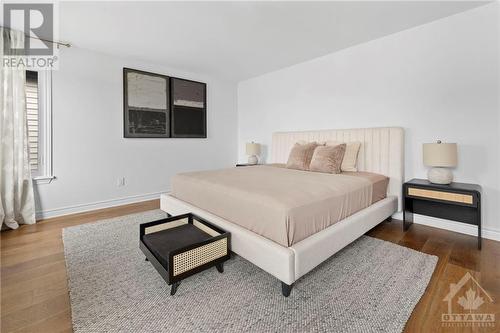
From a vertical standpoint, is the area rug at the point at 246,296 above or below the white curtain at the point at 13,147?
below

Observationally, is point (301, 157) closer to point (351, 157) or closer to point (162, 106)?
point (351, 157)

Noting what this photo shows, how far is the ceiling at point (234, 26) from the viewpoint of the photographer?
2.42 meters

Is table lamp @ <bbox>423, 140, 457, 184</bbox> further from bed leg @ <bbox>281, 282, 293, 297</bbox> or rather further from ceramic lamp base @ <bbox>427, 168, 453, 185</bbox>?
bed leg @ <bbox>281, 282, 293, 297</bbox>

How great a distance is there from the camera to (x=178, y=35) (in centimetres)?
304

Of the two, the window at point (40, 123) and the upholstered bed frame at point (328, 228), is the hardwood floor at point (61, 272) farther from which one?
the window at point (40, 123)

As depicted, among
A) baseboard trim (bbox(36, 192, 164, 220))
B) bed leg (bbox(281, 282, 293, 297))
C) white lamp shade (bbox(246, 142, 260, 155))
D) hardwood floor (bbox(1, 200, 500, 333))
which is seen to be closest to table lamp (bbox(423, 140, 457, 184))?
hardwood floor (bbox(1, 200, 500, 333))

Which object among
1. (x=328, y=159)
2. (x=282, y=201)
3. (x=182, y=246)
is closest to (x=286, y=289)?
(x=282, y=201)

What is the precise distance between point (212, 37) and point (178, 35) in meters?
0.44

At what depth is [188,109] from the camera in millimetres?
4598

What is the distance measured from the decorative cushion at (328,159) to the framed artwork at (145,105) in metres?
2.79

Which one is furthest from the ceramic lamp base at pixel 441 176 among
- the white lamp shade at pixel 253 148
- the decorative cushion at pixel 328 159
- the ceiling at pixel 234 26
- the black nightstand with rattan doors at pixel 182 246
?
the white lamp shade at pixel 253 148

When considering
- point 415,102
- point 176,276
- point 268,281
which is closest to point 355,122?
point 415,102

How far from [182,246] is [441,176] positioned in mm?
2735

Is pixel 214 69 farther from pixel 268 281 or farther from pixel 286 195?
pixel 268 281
